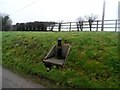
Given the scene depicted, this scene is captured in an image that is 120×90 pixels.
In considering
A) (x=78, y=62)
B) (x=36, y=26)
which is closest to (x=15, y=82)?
(x=78, y=62)

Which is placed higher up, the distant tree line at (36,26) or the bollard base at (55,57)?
the distant tree line at (36,26)

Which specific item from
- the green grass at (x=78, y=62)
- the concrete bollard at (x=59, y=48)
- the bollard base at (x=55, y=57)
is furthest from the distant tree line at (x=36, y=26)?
the concrete bollard at (x=59, y=48)

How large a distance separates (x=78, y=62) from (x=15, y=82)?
313cm

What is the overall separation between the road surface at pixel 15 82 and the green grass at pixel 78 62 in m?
0.70

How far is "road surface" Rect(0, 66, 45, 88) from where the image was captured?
9643mm

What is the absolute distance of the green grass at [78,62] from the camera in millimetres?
9062

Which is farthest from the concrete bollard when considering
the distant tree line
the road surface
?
the distant tree line

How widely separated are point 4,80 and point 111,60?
519cm

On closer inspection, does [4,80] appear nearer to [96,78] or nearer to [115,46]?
[96,78]

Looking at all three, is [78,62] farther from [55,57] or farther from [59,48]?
[55,57]

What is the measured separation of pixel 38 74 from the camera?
10.9 metres

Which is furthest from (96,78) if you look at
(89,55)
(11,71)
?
(11,71)

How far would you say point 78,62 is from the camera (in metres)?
10.7

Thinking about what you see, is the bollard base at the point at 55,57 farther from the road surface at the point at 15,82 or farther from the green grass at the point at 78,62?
the road surface at the point at 15,82
